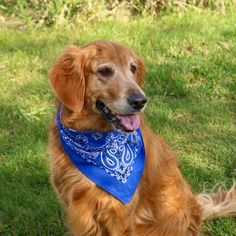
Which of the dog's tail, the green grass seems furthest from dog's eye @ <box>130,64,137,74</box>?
the green grass

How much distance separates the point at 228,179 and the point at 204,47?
2.84 m

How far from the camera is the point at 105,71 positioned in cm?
345

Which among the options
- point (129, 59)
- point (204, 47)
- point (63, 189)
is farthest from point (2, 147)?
point (204, 47)

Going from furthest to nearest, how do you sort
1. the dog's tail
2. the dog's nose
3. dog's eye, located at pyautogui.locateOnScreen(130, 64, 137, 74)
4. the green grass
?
the green grass < the dog's tail < dog's eye, located at pyautogui.locateOnScreen(130, 64, 137, 74) < the dog's nose

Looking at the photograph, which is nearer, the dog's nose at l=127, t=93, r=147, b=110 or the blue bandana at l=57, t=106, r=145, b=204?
the dog's nose at l=127, t=93, r=147, b=110

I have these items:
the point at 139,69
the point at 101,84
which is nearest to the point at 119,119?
the point at 101,84

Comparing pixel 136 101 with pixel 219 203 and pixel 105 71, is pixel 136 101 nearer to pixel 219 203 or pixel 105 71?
pixel 105 71

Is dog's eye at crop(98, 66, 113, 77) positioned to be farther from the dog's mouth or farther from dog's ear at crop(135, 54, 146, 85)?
dog's ear at crop(135, 54, 146, 85)

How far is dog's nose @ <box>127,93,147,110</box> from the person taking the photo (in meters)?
3.31

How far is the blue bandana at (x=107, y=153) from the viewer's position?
138 inches

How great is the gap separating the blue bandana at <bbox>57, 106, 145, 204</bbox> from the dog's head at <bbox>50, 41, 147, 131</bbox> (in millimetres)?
163

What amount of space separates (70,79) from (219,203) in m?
1.56

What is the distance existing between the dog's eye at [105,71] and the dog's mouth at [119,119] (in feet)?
0.58

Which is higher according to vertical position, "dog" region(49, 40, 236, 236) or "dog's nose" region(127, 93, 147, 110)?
"dog's nose" region(127, 93, 147, 110)
